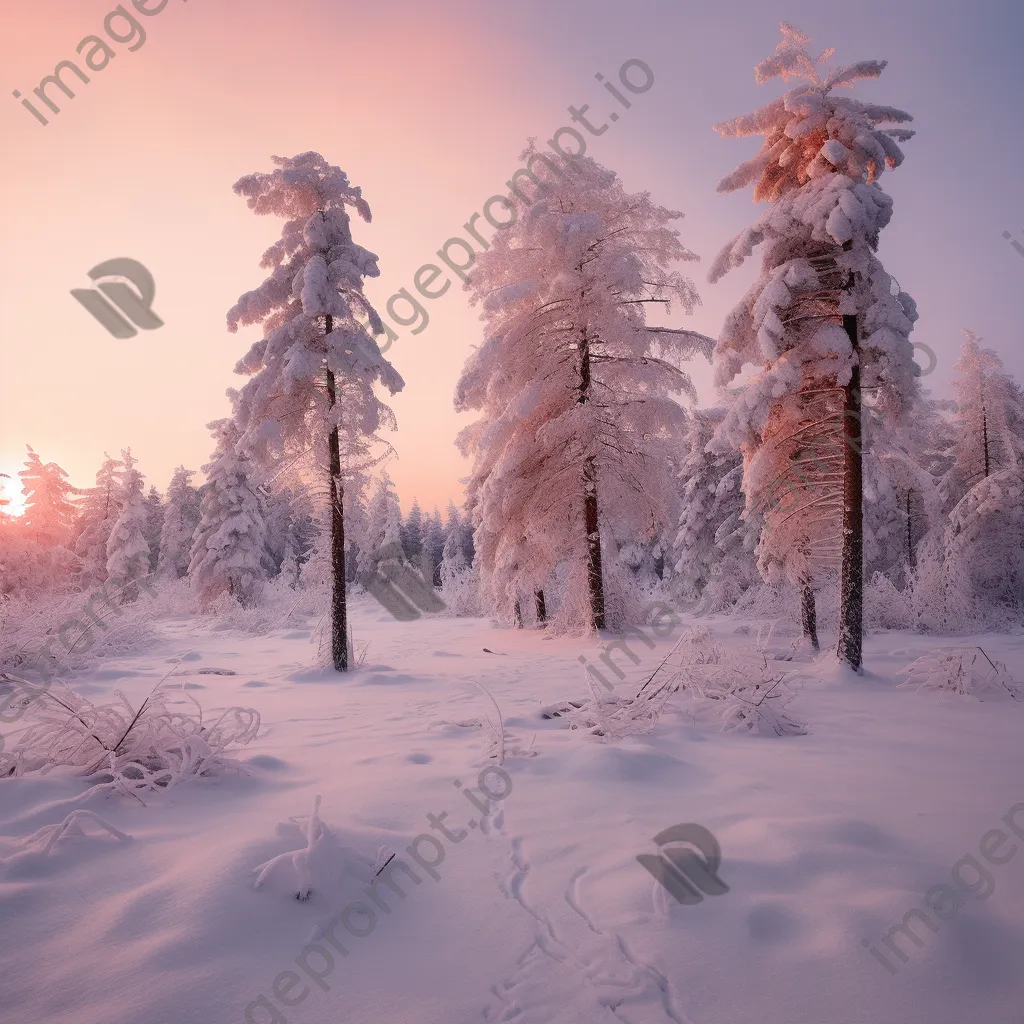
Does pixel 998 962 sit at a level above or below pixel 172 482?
below

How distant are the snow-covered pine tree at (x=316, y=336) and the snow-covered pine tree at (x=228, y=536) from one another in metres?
17.8

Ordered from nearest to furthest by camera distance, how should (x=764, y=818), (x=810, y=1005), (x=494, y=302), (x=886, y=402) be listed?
(x=810, y=1005), (x=764, y=818), (x=886, y=402), (x=494, y=302)

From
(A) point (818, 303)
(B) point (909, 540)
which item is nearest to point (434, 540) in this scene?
(B) point (909, 540)

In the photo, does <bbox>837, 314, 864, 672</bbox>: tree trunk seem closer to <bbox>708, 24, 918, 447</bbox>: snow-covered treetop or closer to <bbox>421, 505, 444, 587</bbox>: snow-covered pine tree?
<bbox>708, 24, 918, 447</bbox>: snow-covered treetop

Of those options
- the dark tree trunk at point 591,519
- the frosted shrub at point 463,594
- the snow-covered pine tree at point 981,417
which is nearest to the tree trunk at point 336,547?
the dark tree trunk at point 591,519

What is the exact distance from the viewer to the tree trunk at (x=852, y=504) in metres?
9.25

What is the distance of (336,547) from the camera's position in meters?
11.5

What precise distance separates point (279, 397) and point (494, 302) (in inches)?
201

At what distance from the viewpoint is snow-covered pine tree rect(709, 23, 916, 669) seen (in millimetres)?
8992

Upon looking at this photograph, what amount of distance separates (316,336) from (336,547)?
446cm

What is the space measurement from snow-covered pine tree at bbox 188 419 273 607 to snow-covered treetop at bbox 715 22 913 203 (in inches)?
991

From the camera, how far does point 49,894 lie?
2.48 meters

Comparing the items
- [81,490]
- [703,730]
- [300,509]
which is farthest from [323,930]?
[81,490]

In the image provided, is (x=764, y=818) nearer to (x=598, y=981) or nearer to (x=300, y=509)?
(x=598, y=981)
